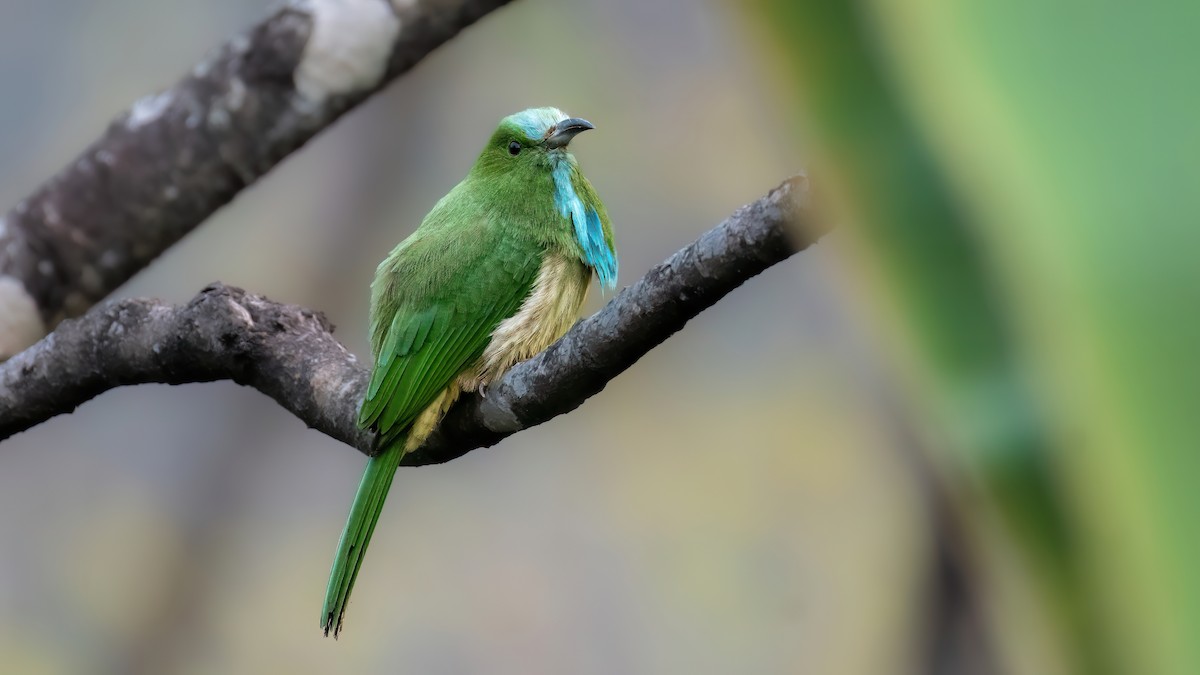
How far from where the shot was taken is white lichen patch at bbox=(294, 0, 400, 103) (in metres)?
2.02

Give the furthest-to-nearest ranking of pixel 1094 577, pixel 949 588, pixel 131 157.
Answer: pixel 949 588 → pixel 131 157 → pixel 1094 577

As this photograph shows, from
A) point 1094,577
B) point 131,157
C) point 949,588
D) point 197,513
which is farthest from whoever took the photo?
point 197,513

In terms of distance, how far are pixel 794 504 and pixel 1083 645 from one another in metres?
4.16

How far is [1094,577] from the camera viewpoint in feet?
0.91

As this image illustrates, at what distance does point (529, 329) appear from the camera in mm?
1790

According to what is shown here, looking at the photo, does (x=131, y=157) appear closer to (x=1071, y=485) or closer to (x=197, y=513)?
(x=1071, y=485)

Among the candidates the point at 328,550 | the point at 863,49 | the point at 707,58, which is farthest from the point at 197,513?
the point at 863,49

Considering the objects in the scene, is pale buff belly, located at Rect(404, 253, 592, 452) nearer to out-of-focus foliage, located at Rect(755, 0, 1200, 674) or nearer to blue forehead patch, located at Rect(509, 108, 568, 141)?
blue forehead patch, located at Rect(509, 108, 568, 141)

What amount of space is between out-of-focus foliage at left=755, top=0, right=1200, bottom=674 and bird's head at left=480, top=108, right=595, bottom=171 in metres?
1.68

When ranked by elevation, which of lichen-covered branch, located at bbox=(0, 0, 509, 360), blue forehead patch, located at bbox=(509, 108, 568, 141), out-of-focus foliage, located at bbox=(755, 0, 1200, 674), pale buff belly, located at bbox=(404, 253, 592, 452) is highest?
lichen-covered branch, located at bbox=(0, 0, 509, 360)

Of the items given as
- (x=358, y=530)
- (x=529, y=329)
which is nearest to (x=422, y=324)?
(x=529, y=329)

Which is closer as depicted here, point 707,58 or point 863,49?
point 863,49

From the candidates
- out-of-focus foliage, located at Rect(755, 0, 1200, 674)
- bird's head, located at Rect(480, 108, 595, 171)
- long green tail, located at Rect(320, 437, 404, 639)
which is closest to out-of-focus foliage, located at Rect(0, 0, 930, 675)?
bird's head, located at Rect(480, 108, 595, 171)

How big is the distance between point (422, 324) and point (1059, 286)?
1535mm
